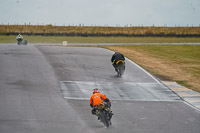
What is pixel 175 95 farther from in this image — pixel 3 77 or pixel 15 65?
pixel 15 65

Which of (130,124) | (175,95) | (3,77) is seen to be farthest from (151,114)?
(3,77)

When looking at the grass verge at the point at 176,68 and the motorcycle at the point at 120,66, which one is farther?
the grass verge at the point at 176,68

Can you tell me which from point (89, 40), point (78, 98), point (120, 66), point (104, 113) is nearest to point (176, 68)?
point (120, 66)

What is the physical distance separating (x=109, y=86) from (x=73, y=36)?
51303 millimetres

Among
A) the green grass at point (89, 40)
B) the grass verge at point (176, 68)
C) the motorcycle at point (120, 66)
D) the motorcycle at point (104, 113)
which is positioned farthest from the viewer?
the green grass at point (89, 40)

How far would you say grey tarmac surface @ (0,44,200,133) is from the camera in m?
15.3

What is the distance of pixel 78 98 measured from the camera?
2081 centimetres

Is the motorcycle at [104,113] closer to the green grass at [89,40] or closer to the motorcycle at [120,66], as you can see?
the motorcycle at [120,66]

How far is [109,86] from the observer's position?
24016 millimetres

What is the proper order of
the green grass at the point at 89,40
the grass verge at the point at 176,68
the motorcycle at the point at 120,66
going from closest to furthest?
the motorcycle at the point at 120,66 → the grass verge at the point at 176,68 → the green grass at the point at 89,40

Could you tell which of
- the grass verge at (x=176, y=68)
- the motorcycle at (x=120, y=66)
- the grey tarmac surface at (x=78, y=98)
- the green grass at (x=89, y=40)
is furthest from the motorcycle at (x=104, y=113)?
the green grass at (x=89, y=40)

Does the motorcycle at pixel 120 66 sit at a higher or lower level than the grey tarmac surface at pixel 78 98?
higher

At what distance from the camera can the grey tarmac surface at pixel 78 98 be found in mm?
15266

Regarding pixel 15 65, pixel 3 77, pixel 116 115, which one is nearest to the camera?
pixel 116 115
